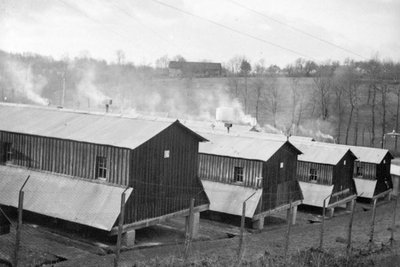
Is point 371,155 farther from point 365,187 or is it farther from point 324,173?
point 324,173

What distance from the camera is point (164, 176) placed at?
25.5m

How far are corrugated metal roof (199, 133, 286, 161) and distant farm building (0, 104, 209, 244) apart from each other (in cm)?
521

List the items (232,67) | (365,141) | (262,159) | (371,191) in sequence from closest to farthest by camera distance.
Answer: (262,159)
(371,191)
(365,141)
(232,67)

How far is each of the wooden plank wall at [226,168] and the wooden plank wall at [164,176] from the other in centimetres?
439

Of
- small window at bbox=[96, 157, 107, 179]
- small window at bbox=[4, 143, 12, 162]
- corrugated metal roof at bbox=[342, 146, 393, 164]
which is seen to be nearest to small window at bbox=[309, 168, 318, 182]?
corrugated metal roof at bbox=[342, 146, 393, 164]

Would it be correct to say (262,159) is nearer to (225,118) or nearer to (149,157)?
(149,157)

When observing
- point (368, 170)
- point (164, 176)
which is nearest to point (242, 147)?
point (164, 176)

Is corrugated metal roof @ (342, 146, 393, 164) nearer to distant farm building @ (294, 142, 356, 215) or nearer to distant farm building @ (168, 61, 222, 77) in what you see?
distant farm building @ (294, 142, 356, 215)

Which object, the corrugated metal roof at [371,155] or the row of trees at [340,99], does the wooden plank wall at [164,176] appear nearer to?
the corrugated metal roof at [371,155]

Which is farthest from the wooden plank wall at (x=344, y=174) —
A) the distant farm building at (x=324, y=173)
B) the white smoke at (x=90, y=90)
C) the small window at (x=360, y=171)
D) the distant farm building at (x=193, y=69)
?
the distant farm building at (x=193, y=69)

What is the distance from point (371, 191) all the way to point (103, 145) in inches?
1244

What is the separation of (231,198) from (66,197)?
11.8 meters

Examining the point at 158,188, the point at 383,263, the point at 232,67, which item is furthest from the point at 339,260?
the point at 232,67

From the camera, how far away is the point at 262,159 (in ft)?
102
